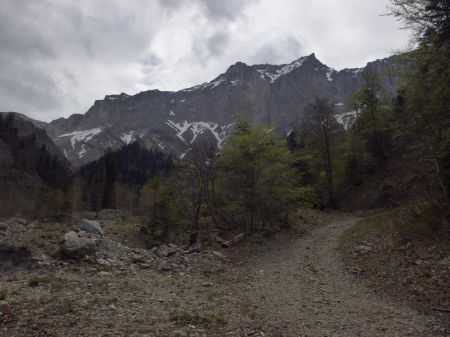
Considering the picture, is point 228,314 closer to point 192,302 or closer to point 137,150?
point 192,302

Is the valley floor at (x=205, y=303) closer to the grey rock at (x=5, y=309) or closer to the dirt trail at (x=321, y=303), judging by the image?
the dirt trail at (x=321, y=303)

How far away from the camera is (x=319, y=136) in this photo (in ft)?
114

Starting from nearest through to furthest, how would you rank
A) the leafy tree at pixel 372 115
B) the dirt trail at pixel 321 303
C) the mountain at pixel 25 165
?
the dirt trail at pixel 321 303, the leafy tree at pixel 372 115, the mountain at pixel 25 165

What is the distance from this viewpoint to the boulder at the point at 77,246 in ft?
44.8

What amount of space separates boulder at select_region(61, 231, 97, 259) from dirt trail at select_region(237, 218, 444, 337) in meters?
6.96

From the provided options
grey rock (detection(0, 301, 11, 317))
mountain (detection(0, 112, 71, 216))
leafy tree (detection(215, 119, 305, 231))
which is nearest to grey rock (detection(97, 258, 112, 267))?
grey rock (detection(0, 301, 11, 317))

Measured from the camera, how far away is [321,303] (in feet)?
31.5

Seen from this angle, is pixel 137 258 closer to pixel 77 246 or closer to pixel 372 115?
pixel 77 246

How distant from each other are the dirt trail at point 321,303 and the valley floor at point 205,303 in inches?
0.9

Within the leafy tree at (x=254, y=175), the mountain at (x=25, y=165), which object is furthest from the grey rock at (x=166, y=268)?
the mountain at (x=25, y=165)

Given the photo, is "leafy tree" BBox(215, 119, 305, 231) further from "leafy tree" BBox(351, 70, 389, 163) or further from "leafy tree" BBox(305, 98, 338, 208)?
"leafy tree" BBox(351, 70, 389, 163)

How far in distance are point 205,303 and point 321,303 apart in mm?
3341

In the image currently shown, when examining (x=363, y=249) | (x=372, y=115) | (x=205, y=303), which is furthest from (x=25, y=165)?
(x=205, y=303)

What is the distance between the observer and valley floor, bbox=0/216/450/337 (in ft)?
24.2
